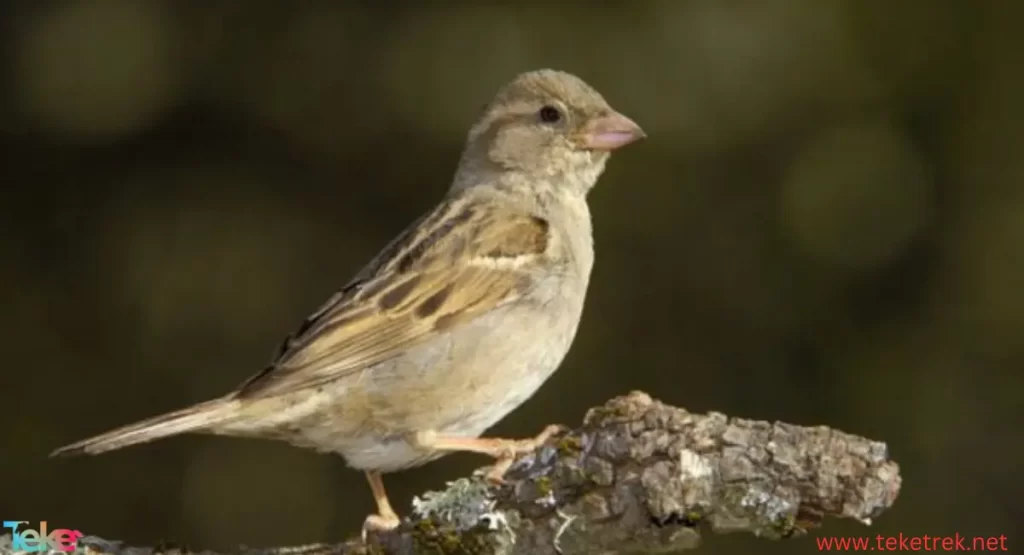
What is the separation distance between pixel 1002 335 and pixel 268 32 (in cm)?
297

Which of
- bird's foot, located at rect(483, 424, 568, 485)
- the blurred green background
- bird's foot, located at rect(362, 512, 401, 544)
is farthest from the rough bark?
the blurred green background

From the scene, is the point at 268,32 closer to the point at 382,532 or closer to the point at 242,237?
the point at 242,237

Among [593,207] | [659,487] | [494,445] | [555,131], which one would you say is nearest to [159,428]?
[494,445]

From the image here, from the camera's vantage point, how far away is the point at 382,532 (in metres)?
3.78

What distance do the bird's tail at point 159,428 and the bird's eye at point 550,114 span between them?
1440 millimetres

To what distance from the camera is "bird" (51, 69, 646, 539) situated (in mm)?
4160

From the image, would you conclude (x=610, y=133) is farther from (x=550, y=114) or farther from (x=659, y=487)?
(x=659, y=487)

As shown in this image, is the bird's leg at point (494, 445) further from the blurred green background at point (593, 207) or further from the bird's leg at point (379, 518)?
the blurred green background at point (593, 207)

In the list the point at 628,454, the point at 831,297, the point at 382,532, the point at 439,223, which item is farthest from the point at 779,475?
the point at 831,297

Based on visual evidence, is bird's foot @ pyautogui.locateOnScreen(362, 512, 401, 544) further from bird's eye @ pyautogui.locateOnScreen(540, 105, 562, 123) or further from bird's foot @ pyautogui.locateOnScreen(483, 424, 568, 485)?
bird's eye @ pyautogui.locateOnScreen(540, 105, 562, 123)

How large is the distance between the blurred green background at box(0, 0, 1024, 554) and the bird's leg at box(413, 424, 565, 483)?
188cm

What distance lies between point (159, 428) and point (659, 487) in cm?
122

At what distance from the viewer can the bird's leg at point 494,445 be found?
365 cm

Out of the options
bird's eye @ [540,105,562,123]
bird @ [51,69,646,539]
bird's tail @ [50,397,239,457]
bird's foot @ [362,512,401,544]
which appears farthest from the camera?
bird's eye @ [540,105,562,123]
